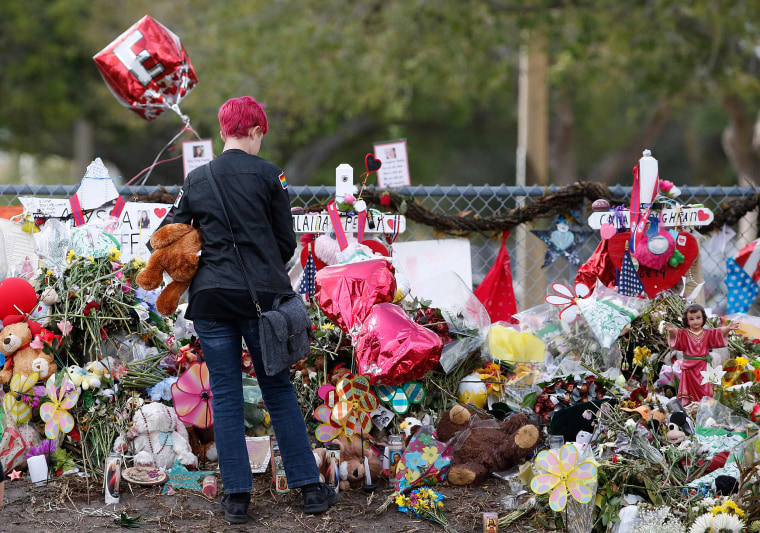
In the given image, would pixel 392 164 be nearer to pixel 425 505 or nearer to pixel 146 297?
pixel 146 297

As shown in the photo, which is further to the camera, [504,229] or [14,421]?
[504,229]

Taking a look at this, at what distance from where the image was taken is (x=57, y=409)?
12.0ft

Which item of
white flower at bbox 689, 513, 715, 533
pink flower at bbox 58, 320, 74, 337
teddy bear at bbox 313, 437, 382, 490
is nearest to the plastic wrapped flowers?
teddy bear at bbox 313, 437, 382, 490

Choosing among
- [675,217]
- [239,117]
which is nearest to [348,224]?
[239,117]

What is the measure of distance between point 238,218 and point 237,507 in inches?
45.0

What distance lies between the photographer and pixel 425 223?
16.0 feet

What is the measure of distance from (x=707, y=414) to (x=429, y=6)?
7847 mm

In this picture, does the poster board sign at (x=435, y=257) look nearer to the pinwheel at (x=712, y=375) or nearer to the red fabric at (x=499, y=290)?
the red fabric at (x=499, y=290)

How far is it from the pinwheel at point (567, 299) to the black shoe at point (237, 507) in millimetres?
1867

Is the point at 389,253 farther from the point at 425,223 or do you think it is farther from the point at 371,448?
the point at 371,448

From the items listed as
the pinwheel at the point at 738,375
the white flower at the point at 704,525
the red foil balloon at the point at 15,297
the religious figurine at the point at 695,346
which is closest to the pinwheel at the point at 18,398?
the red foil balloon at the point at 15,297

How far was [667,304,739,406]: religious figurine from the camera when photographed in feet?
12.5

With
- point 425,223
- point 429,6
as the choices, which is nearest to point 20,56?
point 429,6

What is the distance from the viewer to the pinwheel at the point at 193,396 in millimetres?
3764
